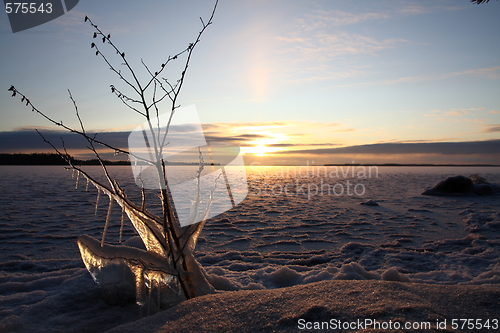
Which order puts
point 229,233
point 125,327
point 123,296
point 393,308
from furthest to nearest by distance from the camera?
point 229,233 < point 123,296 < point 125,327 < point 393,308

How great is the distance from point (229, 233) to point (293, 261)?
7.28 feet

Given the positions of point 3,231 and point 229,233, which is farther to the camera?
point 229,233

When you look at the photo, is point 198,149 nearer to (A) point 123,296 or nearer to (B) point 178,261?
(B) point 178,261

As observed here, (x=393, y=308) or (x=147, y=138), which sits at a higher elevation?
(x=147, y=138)

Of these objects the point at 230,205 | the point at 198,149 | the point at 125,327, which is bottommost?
the point at 230,205

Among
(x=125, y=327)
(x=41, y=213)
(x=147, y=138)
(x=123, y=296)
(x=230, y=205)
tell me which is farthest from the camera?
(x=230, y=205)

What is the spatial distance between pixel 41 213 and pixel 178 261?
24.1ft

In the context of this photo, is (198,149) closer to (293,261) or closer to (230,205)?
(293,261)

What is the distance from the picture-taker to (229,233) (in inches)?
249

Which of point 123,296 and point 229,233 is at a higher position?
point 123,296

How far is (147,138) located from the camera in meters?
2.06

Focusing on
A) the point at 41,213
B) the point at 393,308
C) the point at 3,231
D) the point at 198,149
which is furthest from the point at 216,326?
the point at 41,213

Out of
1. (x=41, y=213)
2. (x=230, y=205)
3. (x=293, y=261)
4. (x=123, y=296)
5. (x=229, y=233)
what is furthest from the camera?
(x=230, y=205)

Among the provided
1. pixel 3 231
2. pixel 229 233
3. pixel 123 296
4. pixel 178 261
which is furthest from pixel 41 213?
pixel 178 261
